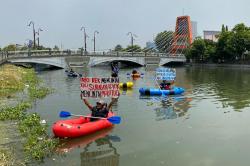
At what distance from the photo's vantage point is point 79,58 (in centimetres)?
8925

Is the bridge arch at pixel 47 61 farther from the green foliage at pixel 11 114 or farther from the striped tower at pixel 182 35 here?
the green foliage at pixel 11 114

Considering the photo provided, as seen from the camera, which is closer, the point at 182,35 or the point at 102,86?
the point at 102,86

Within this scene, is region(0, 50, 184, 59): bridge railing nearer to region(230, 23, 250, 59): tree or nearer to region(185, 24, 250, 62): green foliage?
region(185, 24, 250, 62): green foliage

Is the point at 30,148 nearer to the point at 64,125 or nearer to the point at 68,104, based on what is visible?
the point at 64,125

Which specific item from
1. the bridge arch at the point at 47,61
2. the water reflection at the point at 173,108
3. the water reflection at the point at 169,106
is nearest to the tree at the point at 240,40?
the bridge arch at the point at 47,61

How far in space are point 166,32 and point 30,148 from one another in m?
151

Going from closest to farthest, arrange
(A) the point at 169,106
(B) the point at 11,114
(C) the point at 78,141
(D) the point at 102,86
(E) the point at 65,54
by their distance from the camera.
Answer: (C) the point at 78,141 → (D) the point at 102,86 → (B) the point at 11,114 → (A) the point at 169,106 → (E) the point at 65,54

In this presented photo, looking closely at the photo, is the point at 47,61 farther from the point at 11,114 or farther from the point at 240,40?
the point at 11,114

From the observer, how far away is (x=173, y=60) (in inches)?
4232

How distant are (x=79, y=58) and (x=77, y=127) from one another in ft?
244

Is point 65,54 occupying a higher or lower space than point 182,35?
lower

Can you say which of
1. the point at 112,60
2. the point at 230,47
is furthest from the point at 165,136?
the point at 112,60

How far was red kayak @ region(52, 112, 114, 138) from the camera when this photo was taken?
1543 cm

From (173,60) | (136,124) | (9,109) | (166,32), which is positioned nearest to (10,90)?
(9,109)
